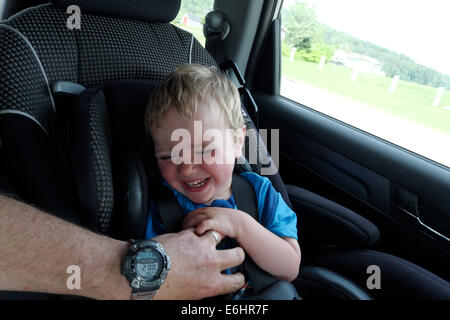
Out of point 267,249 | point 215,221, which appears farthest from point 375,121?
point 215,221

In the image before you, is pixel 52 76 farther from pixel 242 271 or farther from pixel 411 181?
pixel 411 181

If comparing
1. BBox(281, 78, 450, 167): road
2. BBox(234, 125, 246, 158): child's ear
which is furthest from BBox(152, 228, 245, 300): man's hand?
BBox(281, 78, 450, 167): road

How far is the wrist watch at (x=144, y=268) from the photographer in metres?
0.94

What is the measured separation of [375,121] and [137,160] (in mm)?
1443

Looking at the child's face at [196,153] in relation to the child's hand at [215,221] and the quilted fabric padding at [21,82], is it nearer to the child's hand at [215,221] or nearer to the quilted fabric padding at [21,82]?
the child's hand at [215,221]

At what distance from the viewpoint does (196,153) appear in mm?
1163

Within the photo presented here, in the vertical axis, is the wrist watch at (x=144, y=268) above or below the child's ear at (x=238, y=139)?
below

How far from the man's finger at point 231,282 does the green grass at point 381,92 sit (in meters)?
1.33

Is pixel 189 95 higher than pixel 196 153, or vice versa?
pixel 189 95

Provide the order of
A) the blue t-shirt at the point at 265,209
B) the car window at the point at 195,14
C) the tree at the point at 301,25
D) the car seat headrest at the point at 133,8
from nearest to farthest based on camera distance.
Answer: the blue t-shirt at the point at 265,209, the car seat headrest at the point at 133,8, the tree at the point at 301,25, the car window at the point at 195,14

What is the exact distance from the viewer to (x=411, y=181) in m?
1.65

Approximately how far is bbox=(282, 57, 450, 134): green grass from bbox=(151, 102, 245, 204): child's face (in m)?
1.18

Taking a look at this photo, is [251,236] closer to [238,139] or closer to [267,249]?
[267,249]

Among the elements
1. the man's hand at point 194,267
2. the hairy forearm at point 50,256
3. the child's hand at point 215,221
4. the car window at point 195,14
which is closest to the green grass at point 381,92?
the car window at point 195,14
